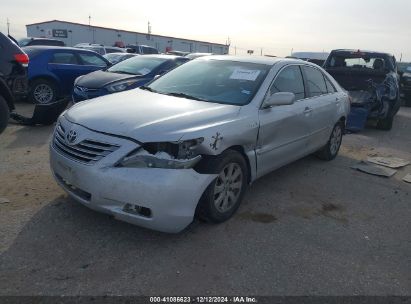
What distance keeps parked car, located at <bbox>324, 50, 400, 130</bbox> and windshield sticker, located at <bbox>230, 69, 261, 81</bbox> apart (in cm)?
533

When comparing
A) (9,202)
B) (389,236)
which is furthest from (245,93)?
(9,202)

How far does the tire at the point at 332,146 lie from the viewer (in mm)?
6331

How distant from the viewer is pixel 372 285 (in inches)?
122

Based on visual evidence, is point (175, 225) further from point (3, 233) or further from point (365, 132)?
point (365, 132)

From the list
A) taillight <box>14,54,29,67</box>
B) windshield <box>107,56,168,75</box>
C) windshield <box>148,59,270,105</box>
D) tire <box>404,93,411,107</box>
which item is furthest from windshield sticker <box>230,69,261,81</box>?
tire <box>404,93,411,107</box>

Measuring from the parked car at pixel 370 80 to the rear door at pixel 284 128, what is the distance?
4.53m

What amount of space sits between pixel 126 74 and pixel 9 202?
5.51 m

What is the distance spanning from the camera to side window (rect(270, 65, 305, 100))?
459 centimetres

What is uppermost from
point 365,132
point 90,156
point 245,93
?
point 245,93

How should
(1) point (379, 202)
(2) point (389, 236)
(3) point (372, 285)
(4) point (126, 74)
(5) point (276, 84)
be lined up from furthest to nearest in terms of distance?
(4) point (126, 74) < (1) point (379, 202) < (5) point (276, 84) < (2) point (389, 236) < (3) point (372, 285)

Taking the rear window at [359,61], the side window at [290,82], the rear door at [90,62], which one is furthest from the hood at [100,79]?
the rear window at [359,61]

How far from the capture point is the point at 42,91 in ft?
32.9

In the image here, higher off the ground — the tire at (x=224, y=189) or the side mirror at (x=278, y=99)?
the side mirror at (x=278, y=99)

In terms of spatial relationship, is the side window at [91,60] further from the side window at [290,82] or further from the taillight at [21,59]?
the side window at [290,82]
